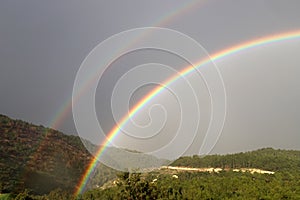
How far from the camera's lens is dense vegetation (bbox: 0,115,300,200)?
4978 cm

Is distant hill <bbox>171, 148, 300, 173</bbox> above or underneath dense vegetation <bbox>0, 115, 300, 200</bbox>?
above

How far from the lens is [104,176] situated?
11675cm

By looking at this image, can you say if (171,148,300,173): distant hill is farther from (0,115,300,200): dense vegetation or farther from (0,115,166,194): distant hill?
(0,115,166,194): distant hill

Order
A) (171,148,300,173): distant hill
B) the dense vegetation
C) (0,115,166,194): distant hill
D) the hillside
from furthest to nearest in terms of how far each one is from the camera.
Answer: (171,148,300,173): distant hill → (0,115,166,194): distant hill → the hillside → the dense vegetation

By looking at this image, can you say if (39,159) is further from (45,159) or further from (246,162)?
(246,162)

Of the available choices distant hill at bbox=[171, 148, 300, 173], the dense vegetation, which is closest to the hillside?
the dense vegetation

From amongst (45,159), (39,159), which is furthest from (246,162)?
(39,159)

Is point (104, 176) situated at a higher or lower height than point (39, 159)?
higher

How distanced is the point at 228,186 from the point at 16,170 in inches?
2019

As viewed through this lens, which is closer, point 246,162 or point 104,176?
point 104,176

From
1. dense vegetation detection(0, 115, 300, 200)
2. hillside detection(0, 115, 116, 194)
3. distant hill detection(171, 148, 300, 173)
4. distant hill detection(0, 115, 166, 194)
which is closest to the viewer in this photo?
dense vegetation detection(0, 115, 300, 200)

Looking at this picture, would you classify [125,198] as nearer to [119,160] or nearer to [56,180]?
[56,180]

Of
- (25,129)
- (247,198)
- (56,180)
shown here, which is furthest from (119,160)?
(247,198)

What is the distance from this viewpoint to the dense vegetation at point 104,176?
4978 centimetres
